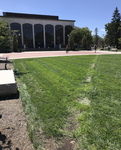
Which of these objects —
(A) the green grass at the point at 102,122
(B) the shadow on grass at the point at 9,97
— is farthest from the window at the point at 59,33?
(A) the green grass at the point at 102,122

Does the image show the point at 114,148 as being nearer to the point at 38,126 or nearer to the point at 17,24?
the point at 38,126

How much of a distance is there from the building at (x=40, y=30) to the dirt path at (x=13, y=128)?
168 feet

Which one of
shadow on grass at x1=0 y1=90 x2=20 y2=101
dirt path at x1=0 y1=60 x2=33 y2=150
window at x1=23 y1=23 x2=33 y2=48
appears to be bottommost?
dirt path at x1=0 y1=60 x2=33 y2=150

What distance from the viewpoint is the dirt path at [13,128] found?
7.45ft

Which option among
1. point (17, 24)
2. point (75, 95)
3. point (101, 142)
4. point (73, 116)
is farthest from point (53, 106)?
point (17, 24)

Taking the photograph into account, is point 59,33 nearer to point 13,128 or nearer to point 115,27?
point 115,27

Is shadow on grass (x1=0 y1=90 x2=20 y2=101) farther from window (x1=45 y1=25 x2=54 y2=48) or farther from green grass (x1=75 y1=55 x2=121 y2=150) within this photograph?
window (x1=45 y1=25 x2=54 y2=48)

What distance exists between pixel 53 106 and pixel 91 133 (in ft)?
4.53

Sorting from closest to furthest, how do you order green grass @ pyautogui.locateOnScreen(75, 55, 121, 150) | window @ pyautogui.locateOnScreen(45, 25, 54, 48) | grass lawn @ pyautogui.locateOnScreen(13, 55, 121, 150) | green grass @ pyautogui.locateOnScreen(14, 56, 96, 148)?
green grass @ pyautogui.locateOnScreen(75, 55, 121, 150) < grass lawn @ pyautogui.locateOnScreen(13, 55, 121, 150) < green grass @ pyautogui.locateOnScreen(14, 56, 96, 148) < window @ pyautogui.locateOnScreen(45, 25, 54, 48)

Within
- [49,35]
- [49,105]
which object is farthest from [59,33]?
[49,105]

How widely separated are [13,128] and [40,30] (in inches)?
2269

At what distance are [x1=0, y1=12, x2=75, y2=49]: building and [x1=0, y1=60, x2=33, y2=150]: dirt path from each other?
51334 millimetres

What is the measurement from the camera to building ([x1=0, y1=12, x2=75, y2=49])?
172 feet

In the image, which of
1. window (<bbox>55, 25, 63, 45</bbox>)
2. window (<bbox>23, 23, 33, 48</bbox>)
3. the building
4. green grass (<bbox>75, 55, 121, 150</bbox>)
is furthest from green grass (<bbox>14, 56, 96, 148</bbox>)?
window (<bbox>55, 25, 63, 45</bbox>)
